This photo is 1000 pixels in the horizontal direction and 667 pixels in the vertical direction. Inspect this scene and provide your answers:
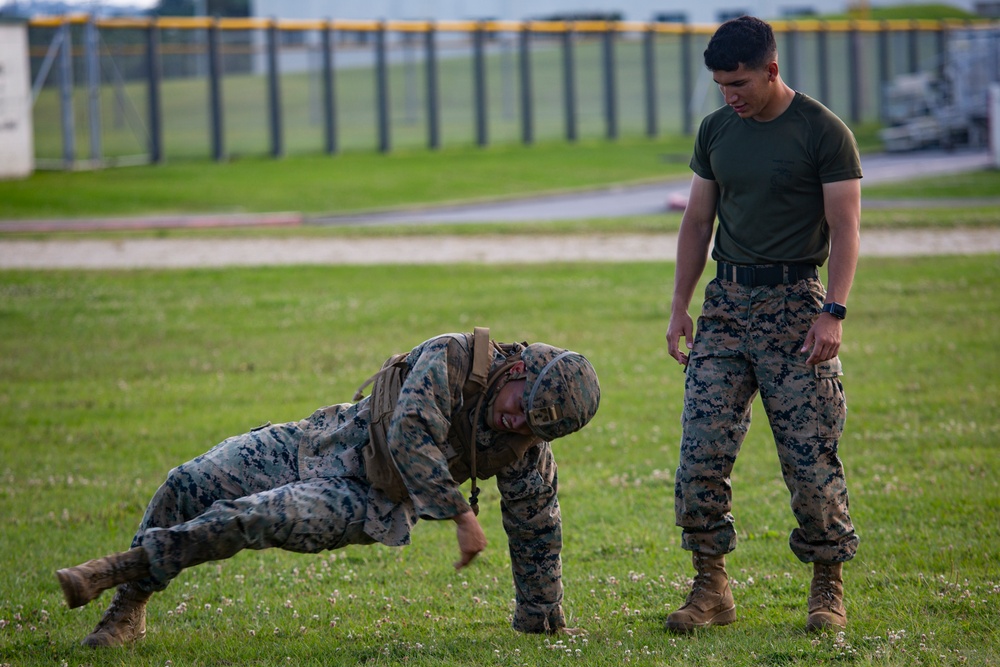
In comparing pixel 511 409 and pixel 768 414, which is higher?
pixel 511 409

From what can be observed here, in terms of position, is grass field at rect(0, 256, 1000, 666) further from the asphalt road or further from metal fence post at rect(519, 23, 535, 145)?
metal fence post at rect(519, 23, 535, 145)

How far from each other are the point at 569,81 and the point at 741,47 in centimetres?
3845

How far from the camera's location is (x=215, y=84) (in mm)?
33812

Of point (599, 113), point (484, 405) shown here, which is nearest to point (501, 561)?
point (484, 405)

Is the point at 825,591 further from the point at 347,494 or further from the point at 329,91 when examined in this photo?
the point at 329,91

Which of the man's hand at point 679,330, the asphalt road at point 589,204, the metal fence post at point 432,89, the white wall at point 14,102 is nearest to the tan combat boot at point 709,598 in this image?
the man's hand at point 679,330

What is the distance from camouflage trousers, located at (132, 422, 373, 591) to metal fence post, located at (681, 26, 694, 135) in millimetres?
43742

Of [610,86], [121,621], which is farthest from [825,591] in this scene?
[610,86]

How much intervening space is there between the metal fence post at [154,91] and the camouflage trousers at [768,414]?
30187 mm

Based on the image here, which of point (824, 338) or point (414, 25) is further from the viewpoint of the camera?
point (414, 25)

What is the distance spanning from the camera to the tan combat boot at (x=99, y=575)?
418 centimetres

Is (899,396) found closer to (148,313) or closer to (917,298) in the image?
(917,298)

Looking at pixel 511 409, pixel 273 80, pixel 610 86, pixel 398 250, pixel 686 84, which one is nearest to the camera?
pixel 511 409

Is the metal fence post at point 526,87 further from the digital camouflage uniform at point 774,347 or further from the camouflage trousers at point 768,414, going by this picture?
the camouflage trousers at point 768,414
